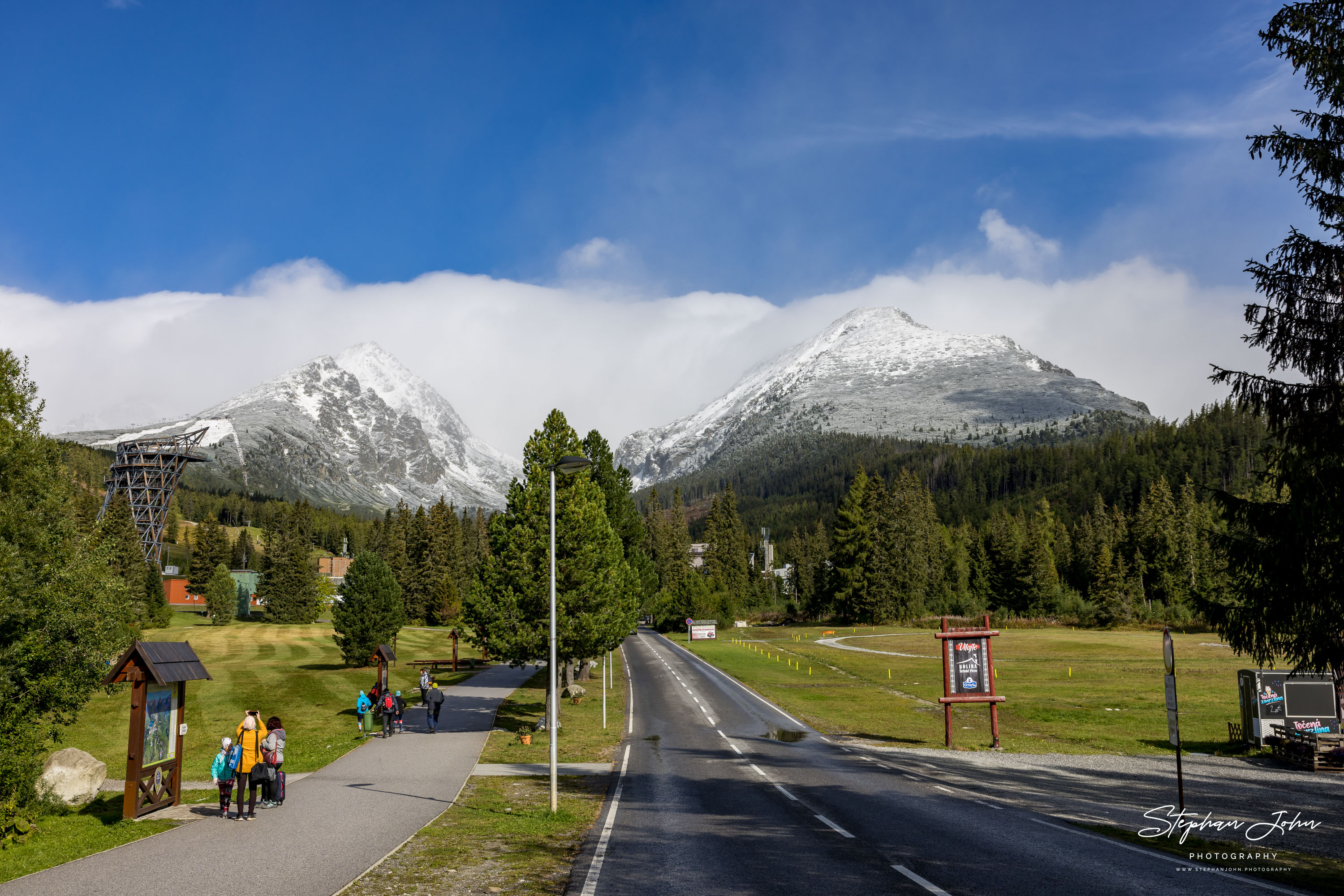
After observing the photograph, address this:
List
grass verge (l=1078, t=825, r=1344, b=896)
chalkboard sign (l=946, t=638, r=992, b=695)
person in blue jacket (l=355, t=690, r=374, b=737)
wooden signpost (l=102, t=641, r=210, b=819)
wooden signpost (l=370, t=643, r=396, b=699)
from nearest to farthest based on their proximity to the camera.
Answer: grass verge (l=1078, t=825, r=1344, b=896), wooden signpost (l=102, t=641, r=210, b=819), person in blue jacket (l=355, t=690, r=374, b=737), chalkboard sign (l=946, t=638, r=992, b=695), wooden signpost (l=370, t=643, r=396, b=699)

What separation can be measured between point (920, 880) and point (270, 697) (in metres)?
46.6

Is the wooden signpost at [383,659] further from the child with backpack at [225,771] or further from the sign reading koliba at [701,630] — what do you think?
the sign reading koliba at [701,630]

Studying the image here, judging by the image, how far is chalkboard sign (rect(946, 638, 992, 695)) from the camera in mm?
33719

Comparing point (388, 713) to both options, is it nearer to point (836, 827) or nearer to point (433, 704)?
point (433, 704)

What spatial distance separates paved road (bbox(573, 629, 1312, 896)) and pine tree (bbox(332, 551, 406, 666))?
37.1 m

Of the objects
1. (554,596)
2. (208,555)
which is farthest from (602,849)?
(208,555)

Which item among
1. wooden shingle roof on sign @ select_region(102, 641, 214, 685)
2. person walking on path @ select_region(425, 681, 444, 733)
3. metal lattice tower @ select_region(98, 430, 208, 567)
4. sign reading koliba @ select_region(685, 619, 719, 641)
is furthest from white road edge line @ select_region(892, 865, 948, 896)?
metal lattice tower @ select_region(98, 430, 208, 567)

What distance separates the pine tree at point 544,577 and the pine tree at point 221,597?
90.2 meters

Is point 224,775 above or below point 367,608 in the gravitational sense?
below

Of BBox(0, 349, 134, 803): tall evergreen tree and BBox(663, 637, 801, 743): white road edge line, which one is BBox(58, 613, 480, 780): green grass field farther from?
BBox(663, 637, 801, 743): white road edge line

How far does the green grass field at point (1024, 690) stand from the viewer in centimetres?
3500

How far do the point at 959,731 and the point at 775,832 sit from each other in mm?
23736

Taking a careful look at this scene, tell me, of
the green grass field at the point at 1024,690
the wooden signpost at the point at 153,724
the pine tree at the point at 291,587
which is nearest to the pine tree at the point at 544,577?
the green grass field at the point at 1024,690

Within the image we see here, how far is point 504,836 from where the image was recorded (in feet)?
54.1
